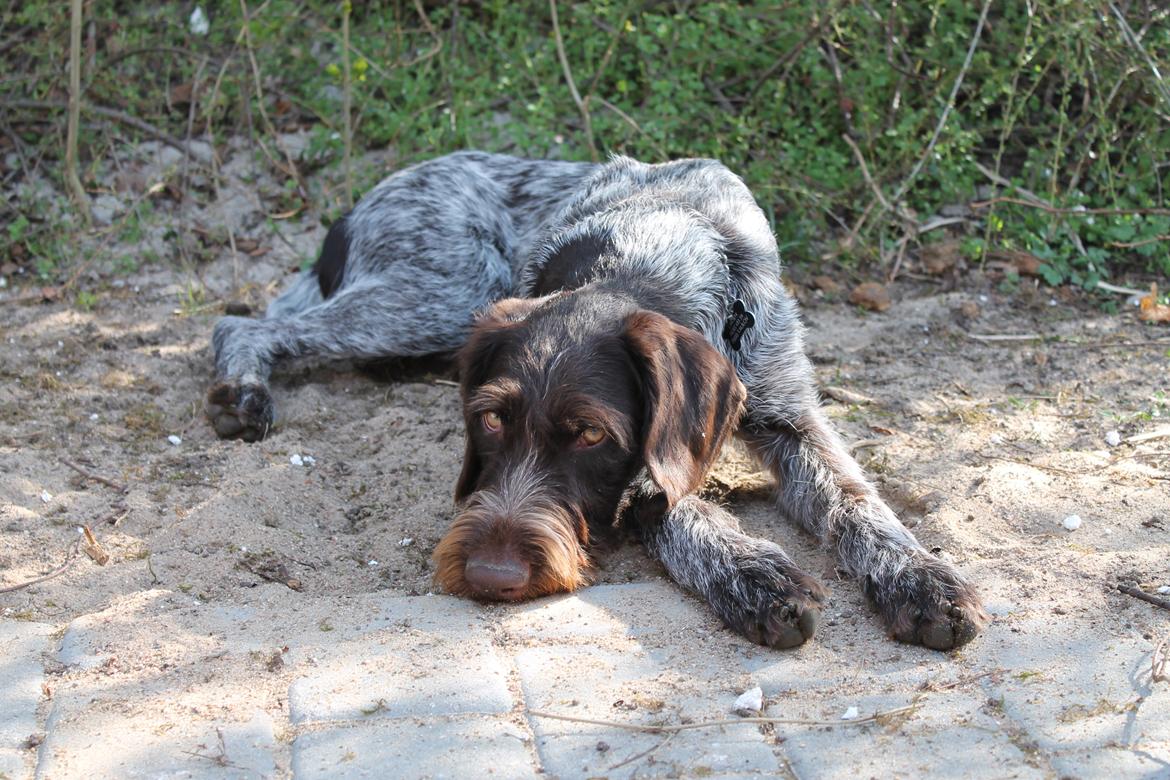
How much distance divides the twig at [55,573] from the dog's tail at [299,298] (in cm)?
228

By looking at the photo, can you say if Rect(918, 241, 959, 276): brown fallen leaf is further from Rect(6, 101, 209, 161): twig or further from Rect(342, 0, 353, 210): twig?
Rect(6, 101, 209, 161): twig

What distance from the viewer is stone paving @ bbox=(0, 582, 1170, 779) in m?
2.96

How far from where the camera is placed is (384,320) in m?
5.86

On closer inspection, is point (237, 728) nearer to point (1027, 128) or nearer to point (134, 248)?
point (134, 248)

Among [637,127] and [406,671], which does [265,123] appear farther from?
[406,671]

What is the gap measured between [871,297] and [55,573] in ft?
13.1

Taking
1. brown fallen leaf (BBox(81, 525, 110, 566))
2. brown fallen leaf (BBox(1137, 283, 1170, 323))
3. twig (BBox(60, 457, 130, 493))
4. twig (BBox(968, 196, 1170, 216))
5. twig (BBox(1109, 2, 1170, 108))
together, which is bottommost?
twig (BBox(60, 457, 130, 493))

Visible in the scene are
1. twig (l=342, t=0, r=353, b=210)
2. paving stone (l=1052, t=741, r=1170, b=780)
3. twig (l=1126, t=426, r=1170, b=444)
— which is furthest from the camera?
twig (l=342, t=0, r=353, b=210)

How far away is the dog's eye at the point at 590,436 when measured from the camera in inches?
153

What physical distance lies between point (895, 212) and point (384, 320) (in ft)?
8.98

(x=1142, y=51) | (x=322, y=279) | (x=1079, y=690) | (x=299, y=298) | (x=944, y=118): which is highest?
(x=1142, y=51)

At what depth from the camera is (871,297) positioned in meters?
6.39

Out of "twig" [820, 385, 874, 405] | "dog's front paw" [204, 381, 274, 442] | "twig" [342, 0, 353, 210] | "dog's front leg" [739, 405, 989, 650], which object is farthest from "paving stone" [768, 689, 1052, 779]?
"twig" [342, 0, 353, 210]

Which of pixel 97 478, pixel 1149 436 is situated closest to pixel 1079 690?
pixel 1149 436
